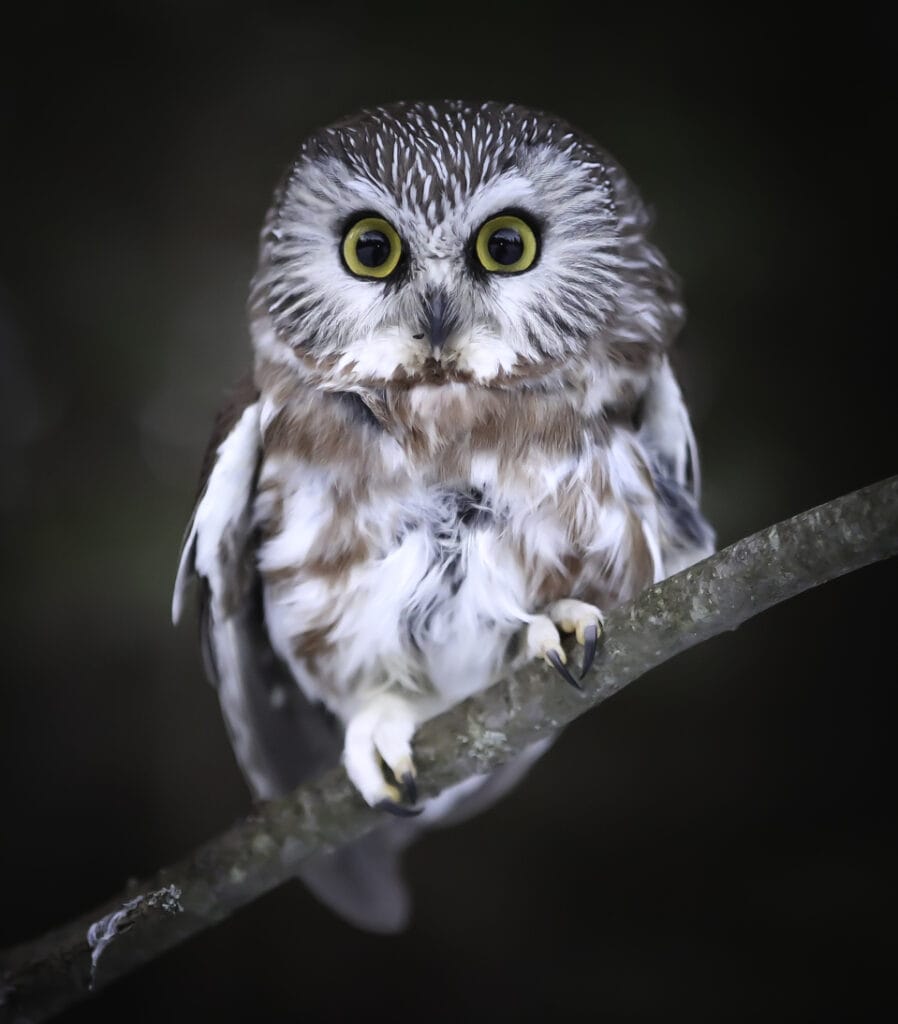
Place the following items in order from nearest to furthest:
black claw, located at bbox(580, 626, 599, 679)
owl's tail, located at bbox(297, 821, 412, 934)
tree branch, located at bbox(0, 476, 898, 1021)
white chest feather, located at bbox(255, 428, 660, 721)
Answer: tree branch, located at bbox(0, 476, 898, 1021)
black claw, located at bbox(580, 626, 599, 679)
white chest feather, located at bbox(255, 428, 660, 721)
owl's tail, located at bbox(297, 821, 412, 934)

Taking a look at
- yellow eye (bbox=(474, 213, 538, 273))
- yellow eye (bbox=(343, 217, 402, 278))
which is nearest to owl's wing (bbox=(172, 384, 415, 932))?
yellow eye (bbox=(343, 217, 402, 278))

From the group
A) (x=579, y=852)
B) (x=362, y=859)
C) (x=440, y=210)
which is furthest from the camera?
(x=579, y=852)

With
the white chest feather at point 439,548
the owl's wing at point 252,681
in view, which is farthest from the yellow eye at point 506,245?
the owl's wing at point 252,681

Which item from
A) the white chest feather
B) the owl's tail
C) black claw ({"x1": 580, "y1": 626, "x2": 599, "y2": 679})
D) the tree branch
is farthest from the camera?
the owl's tail

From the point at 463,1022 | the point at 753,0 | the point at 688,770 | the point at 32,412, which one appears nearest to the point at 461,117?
the point at 753,0

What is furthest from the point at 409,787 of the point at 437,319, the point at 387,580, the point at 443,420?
the point at 437,319

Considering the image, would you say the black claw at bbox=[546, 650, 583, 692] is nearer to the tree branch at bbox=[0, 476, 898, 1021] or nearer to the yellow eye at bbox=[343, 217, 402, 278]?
the tree branch at bbox=[0, 476, 898, 1021]

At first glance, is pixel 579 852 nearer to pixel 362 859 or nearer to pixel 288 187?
pixel 362 859

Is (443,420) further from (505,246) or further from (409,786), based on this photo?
(409,786)
